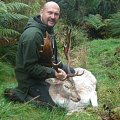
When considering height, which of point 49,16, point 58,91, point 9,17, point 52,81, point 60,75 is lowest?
point 58,91

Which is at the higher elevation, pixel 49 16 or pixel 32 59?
pixel 49 16

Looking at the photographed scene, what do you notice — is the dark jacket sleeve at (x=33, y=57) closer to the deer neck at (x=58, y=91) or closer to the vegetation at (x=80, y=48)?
the deer neck at (x=58, y=91)

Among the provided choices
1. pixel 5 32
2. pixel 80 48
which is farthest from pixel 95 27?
pixel 5 32

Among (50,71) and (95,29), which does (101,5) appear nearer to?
(95,29)

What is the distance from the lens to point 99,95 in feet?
23.4

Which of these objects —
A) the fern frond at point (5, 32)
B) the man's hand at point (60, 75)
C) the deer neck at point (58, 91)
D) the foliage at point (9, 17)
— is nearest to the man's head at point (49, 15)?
the man's hand at point (60, 75)

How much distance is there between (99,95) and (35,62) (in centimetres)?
147

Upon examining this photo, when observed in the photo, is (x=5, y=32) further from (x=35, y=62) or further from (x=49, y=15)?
(x=35, y=62)

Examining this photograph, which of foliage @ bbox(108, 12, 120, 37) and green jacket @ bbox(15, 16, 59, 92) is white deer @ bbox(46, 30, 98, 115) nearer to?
green jacket @ bbox(15, 16, 59, 92)

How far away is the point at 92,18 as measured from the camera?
15.2m

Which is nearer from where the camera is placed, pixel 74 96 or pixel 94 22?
pixel 74 96

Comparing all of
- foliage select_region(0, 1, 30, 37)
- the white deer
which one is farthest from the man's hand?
foliage select_region(0, 1, 30, 37)

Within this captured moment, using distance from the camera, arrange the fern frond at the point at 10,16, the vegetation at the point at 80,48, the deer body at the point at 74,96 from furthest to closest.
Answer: the fern frond at the point at 10,16, the deer body at the point at 74,96, the vegetation at the point at 80,48

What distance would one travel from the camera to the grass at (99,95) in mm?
6039
